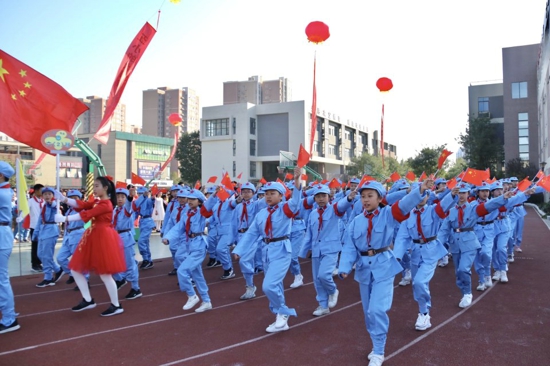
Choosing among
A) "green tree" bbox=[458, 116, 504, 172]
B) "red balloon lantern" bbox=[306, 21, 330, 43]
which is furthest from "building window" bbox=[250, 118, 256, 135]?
"red balloon lantern" bbox=[306, 21, 330, 43]

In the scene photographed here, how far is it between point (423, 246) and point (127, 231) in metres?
5.68

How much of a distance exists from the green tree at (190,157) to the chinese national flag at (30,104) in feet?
170

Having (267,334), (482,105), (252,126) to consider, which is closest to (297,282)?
(267,334)

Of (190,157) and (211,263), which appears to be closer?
(211,263)

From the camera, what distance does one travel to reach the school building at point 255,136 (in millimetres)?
54188

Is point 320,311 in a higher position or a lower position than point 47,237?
lower

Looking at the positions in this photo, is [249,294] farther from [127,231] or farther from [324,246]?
[127,231]

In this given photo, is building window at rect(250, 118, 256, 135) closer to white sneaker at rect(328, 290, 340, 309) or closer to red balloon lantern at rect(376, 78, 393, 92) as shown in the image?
red balloon lantern at rect(376, 78, 393, 92)

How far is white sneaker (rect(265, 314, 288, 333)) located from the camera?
587cm

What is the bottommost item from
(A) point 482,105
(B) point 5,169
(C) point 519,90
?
(B) point 5,169

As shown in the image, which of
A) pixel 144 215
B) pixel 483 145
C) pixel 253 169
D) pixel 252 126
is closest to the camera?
pixel 144 215

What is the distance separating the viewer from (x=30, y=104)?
7273 millimetres

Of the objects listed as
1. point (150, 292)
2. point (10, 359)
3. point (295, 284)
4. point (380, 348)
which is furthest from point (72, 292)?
point (380, 348)

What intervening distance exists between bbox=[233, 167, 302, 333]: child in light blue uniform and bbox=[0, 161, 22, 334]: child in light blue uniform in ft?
10.4
